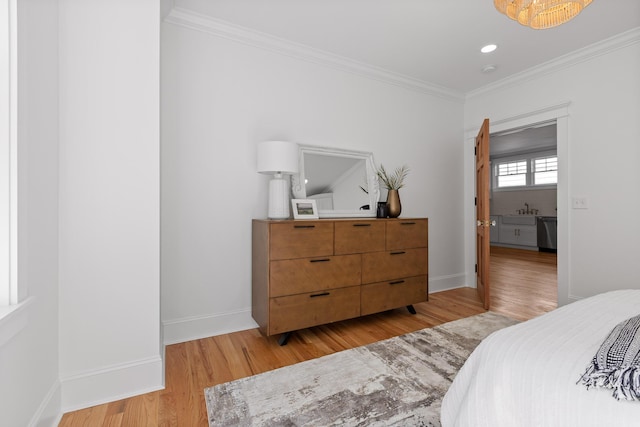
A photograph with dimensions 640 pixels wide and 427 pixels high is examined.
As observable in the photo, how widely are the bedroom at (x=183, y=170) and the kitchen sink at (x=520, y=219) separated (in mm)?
4441

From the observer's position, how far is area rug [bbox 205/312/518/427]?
4.72 ft

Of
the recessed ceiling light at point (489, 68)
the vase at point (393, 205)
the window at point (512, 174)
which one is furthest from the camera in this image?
the window at point (512, 174)

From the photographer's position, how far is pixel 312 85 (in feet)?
9.37

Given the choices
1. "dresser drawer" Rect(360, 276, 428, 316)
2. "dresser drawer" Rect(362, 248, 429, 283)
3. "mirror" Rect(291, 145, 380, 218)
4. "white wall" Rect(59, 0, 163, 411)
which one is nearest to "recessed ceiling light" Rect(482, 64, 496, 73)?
"mirror" Rect(291, 145, 380, 218)

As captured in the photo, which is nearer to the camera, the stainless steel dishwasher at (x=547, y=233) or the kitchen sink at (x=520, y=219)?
the stainless steel dishwasher at (x=547, y=233)

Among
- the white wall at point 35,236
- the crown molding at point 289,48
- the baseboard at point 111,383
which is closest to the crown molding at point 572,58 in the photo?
the crown molding at point 289,48

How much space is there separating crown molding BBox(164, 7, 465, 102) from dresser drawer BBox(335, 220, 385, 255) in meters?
1.62

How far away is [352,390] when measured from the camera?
1659 millimetres

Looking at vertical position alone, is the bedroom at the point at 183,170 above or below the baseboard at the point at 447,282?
above

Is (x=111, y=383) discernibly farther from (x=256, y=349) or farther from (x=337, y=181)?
(x=337, y=181)

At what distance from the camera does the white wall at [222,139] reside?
2277 mm

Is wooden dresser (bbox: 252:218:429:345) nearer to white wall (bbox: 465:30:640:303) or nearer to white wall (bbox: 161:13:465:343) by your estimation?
white wall (bbox: 161:13:465:343)

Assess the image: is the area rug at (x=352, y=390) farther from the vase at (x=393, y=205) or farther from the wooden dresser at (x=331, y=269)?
the vase at (x=393, y=205)

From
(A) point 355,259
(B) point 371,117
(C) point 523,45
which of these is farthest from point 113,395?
(C) point 523,45
